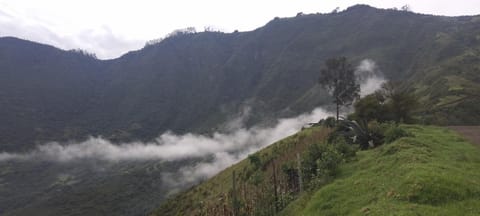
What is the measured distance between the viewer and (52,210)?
13938 cm

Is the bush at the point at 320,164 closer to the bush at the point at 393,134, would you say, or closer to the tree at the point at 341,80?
the bush at the point at 393,134

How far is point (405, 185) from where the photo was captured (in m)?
9.93

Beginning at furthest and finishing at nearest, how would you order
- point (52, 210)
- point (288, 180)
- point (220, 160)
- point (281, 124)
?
1. point (281, 124)
2. point (220, 160)
3. point (52, 210)
4. point (288, 180)

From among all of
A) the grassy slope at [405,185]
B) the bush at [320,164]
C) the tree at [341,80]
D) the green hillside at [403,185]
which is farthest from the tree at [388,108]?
the bush at [320,164]

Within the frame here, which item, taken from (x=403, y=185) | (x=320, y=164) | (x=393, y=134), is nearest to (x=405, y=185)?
(x=403, y=185)

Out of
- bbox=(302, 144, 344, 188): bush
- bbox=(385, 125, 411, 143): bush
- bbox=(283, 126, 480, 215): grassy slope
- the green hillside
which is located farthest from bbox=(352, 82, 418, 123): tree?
bbox=(302, 144, 344, 188): bush

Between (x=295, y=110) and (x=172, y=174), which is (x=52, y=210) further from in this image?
(x=295, y=110)

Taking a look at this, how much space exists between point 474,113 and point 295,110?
497ft

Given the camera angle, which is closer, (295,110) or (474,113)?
(474,113)

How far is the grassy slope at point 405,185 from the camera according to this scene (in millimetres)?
8945

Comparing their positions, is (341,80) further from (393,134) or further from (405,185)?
(405,185)

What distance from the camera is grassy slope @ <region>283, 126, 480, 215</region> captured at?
895 centimetres


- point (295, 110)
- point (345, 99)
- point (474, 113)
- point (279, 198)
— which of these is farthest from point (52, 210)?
point (279, 198)

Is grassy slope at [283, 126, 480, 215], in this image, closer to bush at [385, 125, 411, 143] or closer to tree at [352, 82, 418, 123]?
bush at [385, 125, 411, 143]
